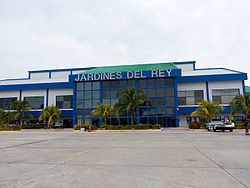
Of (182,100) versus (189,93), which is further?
(189,93)

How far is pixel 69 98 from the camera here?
179 ft

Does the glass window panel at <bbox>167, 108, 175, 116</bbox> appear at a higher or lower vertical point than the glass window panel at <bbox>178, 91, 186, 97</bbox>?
lower

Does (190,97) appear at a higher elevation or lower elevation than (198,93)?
lower

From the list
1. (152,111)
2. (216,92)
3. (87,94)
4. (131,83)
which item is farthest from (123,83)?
(216,92)

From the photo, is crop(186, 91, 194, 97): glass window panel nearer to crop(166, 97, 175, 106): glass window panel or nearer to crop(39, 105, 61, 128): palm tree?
crop(166, 97, 175, 106): glass window panel

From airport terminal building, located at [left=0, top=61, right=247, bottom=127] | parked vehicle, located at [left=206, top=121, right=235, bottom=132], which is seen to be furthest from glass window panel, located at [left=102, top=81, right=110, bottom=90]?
parked vehicle, located at [left=206, top=121, right=235, bottom=132]

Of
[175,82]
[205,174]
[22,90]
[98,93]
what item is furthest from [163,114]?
[205,174]

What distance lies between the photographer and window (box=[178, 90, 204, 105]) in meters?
49.0

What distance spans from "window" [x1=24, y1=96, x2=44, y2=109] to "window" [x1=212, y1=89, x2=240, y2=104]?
42.1 meters

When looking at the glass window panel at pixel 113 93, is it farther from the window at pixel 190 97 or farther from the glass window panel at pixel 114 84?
Result: the window at pixel 190 97

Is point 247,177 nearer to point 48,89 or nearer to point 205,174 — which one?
point 205,174

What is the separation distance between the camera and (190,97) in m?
49.3

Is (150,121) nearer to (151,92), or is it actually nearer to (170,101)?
(170,101)

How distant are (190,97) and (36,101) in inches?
1517
